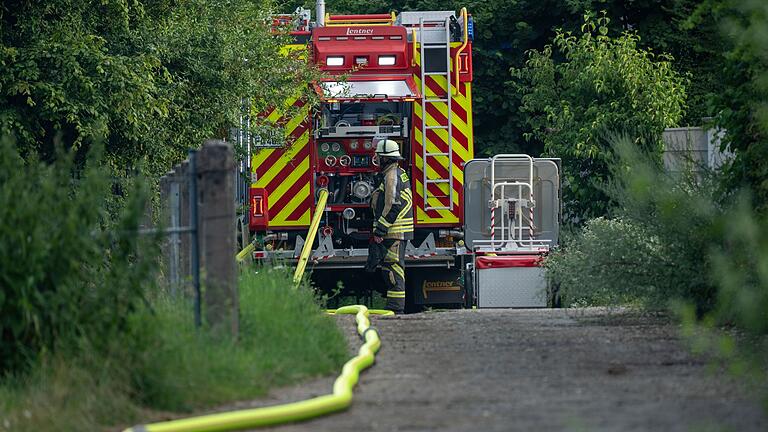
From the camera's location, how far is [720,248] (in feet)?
31.5

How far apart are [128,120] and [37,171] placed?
593 centimetres

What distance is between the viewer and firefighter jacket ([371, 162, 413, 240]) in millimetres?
14828

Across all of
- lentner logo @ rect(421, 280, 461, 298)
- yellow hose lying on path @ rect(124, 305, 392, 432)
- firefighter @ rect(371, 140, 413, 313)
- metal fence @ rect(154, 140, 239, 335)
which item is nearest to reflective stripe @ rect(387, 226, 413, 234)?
firefighter @ rect(371, 140, 413, 313)

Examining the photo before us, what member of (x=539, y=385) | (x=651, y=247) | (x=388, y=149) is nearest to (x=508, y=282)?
(x=388, y=149)

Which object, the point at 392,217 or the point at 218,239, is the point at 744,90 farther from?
the point at 392,217

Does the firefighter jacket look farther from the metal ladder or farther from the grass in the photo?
the grass

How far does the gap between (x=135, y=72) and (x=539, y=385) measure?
24.4ft

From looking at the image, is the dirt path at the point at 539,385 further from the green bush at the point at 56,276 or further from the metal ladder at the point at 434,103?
the metal ladder at the point at 434,103

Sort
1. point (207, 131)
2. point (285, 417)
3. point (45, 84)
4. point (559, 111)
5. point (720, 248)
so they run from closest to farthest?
point (285, 417), point (720, 248), point (45, 84), point (207, 131), point (559, 111)

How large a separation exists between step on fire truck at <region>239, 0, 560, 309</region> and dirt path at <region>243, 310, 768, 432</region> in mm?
5154

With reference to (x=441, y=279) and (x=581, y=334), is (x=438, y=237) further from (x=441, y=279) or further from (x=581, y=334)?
(x=581, y=334)

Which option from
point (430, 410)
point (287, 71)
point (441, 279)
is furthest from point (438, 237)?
point (430, 410)

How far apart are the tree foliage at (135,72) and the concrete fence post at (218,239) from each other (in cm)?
472

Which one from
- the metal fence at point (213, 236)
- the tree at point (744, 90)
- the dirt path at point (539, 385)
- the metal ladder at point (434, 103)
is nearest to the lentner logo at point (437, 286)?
the metal ladder at point (434, 103)
